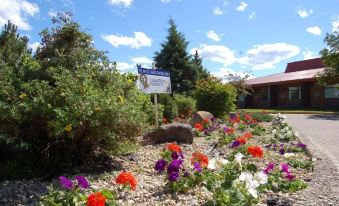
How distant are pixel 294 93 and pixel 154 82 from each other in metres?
29.2

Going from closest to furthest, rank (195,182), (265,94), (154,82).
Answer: (195,182)
(154,82)
(265,94)

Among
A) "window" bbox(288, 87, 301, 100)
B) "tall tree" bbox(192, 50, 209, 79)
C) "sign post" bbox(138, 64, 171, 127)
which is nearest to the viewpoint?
"sign post" bbox(138, 64, 171, 127)

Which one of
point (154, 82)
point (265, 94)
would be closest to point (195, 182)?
point (154, 82)

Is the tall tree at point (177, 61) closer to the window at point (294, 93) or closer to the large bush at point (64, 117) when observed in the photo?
the window at point (294, 93)

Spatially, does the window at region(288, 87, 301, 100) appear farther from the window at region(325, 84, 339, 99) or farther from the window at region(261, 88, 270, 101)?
the window at region(325, 84, 339, 99)

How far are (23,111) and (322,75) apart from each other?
88.7 ft

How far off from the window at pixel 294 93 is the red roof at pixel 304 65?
7.34 meters

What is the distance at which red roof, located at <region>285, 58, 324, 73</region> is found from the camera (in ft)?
145

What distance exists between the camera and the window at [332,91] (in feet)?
112

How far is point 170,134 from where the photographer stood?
9078 mm

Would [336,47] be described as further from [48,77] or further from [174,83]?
[48,77]

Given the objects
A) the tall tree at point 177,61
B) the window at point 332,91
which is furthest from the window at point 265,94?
the tall tree at point 177,61

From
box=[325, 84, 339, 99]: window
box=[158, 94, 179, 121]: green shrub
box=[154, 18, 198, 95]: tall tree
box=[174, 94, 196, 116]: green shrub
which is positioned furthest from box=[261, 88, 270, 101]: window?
box=[158, 94, 179, 121]: green shrub

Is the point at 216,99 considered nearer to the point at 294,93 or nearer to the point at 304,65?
the point at 294,93
